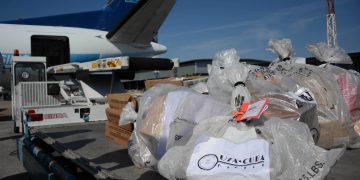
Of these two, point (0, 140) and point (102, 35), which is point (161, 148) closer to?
point (0, 140)

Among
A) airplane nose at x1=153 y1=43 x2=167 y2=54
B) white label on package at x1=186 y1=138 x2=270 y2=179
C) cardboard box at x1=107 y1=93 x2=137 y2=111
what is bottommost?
white label on package at x1=186 y1=138 x2=270 y2=179

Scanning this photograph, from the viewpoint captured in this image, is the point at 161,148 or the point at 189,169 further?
the point at 161,148

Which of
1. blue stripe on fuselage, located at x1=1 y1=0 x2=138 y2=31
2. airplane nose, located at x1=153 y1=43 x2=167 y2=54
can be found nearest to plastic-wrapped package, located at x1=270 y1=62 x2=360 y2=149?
airplane nose, located at x1=153 y1=43 x2=167 y2=54

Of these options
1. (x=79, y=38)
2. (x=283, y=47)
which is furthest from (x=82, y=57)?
(x=283, y=47)

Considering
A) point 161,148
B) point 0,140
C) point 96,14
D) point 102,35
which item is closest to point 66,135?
point 161,148

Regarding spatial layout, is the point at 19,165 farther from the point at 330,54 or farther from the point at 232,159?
the point at 330,54

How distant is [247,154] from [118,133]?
1.44m

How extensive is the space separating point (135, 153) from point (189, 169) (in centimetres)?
65

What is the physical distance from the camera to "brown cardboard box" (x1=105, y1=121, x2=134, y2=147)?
2.52 meters

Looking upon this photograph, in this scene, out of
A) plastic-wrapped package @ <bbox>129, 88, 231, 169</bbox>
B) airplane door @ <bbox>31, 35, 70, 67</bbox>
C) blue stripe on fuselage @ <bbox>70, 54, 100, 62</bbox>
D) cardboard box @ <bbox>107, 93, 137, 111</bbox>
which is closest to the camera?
plastic-wrapped package @ <bbox>129, 88, 231, 169</bbox>

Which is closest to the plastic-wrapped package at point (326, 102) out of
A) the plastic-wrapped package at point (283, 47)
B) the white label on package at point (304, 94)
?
the white label on package at point (304, 94)

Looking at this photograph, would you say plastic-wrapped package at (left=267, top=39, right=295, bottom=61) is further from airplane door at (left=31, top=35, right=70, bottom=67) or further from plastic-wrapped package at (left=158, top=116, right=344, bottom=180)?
airplane door at (left=31, top=35, right=70, bottom=67)

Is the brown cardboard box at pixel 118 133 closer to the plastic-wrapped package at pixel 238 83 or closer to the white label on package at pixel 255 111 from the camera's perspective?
the plastic-wrapped package at pixel 238 83

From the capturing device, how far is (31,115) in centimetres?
330
